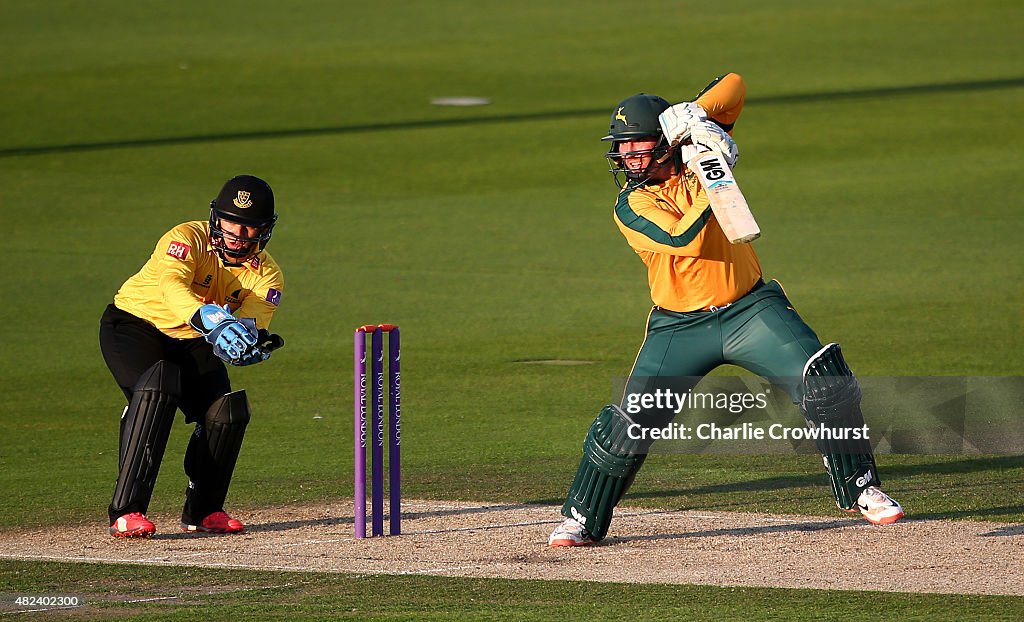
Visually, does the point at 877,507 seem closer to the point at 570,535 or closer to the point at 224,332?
the point at 570,535

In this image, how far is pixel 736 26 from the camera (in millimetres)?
34188

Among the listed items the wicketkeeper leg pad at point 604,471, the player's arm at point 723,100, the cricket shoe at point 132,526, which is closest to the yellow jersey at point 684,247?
the player's arm at point 723,100

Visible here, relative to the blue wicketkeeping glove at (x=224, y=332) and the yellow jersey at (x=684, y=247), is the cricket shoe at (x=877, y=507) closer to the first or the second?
the yellow jersey at (x=684, y=247)

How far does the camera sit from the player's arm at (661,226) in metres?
7.25

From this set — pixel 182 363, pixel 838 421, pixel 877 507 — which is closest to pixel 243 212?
pixel 182 363

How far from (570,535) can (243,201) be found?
202 cm

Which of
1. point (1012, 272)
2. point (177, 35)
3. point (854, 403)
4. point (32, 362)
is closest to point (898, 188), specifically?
point (1012, 272)

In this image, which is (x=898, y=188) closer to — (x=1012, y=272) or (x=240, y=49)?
(x=1012, y=272)

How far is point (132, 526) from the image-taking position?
783 centimetres

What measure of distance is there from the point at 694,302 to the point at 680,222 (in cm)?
35

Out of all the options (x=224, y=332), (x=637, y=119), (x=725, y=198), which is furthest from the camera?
(x=637, y=119)

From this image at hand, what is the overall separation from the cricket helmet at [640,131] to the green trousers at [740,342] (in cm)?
62

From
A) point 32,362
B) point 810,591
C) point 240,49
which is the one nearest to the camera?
point 810,591

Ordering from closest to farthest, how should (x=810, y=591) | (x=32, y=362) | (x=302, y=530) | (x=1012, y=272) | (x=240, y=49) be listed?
→ 1. (x=810, y=591)
2. (x=302, y=530)
3. (x=32, y=362)
4. (x=1012, y=272)
5. (x=240, y=49)
